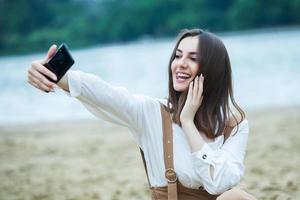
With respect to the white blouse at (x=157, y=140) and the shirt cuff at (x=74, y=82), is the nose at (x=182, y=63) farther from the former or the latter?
the shirt cuff at (x=74, y=82)

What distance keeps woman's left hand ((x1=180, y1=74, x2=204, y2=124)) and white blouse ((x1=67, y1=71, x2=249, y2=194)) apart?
8 centimetres

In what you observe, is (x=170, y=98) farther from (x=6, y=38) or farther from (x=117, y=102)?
(x=6, y=38)

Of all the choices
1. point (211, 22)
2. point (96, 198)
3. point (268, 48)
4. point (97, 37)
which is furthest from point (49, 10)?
point (96, 198)

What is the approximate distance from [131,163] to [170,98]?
3844 millimetres

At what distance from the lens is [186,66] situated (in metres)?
2.30

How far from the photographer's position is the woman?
2184mm

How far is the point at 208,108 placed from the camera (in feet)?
7.77

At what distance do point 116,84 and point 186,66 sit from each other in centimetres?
1728

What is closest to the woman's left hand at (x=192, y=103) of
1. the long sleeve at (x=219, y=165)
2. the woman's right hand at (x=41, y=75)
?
the long sleeve at (x=219, y=165)

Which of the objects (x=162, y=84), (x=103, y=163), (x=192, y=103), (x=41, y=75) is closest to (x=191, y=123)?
(x=192, y=103)

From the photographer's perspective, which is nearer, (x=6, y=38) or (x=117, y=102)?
(x=117, y=102)

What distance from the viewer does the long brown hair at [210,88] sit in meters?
2.31

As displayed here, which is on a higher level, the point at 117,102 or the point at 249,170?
the point at 117,102

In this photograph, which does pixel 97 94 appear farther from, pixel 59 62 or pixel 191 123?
pixel 191 123
